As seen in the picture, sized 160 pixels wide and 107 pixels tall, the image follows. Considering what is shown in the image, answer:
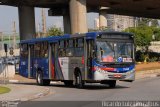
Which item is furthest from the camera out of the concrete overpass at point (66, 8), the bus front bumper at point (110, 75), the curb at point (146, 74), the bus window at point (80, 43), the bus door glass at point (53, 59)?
the concrete overpass at point (66, 8)

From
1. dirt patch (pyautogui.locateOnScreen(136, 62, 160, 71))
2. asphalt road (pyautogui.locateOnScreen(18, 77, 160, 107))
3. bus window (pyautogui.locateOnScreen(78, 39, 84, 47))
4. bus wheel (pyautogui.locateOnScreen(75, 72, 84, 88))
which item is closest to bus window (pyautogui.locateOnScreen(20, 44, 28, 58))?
bus wheel (pyautogui.locateOnScreen(75, 72, 84, 88))

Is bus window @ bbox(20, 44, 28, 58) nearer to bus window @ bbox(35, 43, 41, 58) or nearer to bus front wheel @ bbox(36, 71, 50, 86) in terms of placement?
bus window @ bbox(35, 43, 41, 58)

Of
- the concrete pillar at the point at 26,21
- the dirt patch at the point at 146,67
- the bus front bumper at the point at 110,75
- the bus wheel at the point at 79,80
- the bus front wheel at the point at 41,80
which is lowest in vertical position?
the dirt patch at the point at 146,67

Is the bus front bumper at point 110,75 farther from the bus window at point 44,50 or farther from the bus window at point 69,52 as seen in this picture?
the bus window at point 44,50

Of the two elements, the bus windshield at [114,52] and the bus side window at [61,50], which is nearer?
the bus windshield at [114,52]

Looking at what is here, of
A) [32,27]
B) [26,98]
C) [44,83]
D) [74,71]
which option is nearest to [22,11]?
[32,27]

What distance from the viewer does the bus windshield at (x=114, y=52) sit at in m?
25.3

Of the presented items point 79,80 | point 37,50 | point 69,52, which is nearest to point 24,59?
point 37,50

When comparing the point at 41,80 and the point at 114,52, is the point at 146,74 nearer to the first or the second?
the point at 41,80

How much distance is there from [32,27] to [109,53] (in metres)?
40.6

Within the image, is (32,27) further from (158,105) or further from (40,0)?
(158,105)

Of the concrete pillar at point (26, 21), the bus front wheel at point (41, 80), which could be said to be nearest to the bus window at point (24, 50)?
the bus front wheel at point (41, 80)

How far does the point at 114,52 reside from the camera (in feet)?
83.7

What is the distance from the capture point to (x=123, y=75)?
25.9m
